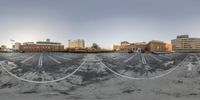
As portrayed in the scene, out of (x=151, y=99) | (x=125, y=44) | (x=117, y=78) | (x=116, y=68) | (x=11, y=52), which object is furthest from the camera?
(x=125, y=44)

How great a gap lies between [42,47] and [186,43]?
1025 centimetres

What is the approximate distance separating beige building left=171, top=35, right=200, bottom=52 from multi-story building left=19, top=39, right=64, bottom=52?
797 centimetres

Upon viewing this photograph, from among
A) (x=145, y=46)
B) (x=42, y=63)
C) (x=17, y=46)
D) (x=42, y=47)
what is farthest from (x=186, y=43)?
(x=17, y=46)

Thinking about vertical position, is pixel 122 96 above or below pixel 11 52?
below

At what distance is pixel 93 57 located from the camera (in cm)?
1255

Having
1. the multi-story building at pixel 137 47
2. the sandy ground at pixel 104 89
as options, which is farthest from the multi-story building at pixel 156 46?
the sandy ground at pixel 104 89

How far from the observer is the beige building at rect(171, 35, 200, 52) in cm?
1673

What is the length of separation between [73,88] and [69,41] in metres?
5.19

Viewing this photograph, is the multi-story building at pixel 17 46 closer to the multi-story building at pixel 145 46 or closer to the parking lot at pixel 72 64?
the parking lot at pixel 72 64

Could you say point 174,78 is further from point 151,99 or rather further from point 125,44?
point 125,44

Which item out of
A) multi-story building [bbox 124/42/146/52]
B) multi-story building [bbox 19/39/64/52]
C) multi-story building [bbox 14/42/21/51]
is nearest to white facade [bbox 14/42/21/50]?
multi-story building [bbox 14/42/21/51]

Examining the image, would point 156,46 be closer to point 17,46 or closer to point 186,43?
point 186,43

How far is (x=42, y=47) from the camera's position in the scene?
14.6 meters

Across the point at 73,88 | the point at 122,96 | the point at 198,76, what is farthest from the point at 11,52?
the point at 198,76
